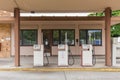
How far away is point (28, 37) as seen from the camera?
23.3 m

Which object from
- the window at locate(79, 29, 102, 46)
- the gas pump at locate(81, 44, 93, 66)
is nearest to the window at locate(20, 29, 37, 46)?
the window at locate(79, 29, 102, 46)

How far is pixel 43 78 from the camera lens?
1148cm

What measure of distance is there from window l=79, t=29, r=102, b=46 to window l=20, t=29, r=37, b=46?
161 inches

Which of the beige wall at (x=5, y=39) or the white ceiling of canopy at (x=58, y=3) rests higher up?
the white ceiling of canopy at (x=58, y=3)

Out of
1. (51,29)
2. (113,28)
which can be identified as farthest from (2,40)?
(113,28)

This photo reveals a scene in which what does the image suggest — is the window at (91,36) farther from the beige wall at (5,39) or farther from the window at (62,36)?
the beige wall at (5,39)

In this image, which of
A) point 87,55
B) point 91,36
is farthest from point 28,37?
point 87,55

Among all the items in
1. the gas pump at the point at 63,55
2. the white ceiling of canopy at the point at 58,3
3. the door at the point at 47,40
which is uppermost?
the white ceiling of canopy at the point at 58,3

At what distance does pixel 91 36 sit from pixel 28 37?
18.2 ft

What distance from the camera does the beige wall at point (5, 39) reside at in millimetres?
22286

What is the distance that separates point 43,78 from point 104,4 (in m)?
6.08

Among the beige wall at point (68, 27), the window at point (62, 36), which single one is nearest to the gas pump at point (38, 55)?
the beige wall at point (68, 27)

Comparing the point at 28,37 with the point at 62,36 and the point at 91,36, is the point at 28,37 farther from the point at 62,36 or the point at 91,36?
the point at 91,36

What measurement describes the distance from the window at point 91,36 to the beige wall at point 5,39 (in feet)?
20.4
